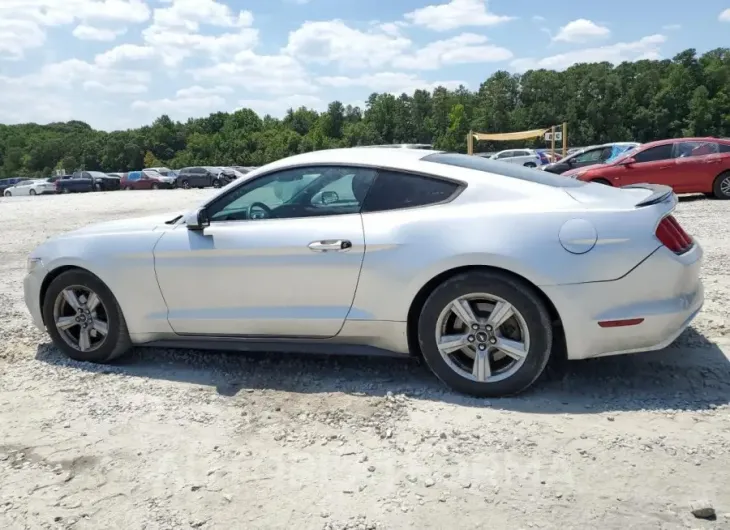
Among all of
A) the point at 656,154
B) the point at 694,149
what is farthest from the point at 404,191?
the point at 694,149

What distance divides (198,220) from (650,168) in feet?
41.4

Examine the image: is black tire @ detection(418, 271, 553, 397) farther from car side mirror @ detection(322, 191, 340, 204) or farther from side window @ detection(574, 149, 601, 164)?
side window @ detection(574, 149, 601, 164)

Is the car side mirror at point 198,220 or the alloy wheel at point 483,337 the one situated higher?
the car side mirror at point 198,220

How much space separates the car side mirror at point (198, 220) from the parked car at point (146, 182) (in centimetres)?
4551

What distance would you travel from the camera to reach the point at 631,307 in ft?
11.7

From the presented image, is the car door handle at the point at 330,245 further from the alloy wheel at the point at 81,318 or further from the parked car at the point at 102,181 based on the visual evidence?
the parked car at the point at 102,181

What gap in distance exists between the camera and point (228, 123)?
465ft

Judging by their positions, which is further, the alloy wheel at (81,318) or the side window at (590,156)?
the side window at (590,156)

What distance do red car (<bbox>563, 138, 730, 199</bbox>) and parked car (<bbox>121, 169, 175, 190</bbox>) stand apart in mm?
38401

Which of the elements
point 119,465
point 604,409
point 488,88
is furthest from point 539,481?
point 488,88

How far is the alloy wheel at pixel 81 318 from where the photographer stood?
15.4ft

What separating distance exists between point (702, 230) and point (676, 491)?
26.2ft

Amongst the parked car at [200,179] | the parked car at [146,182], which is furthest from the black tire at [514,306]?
the parked car at [146,182]

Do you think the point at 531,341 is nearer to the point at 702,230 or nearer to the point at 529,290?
the point at 529,290
